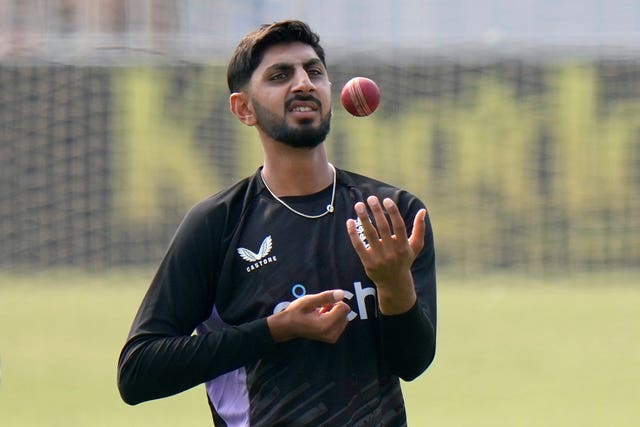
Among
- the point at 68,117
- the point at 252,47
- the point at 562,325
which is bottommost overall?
the point at 562,325

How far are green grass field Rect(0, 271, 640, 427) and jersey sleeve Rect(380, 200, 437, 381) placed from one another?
4.30 metres

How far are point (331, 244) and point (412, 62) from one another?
476 inches

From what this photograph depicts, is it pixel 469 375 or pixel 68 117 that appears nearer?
pixel 469 375

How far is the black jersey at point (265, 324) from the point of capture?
3.78 m

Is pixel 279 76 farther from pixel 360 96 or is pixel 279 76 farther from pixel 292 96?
pixel 360 96

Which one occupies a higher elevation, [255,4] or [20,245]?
[255,4]

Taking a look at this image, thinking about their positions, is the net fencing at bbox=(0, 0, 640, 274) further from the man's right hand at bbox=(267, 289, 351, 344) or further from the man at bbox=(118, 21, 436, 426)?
the man's right hand at bbox=(267, 289, 351, 344)

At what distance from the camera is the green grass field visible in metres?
8.53

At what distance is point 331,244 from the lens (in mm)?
3904

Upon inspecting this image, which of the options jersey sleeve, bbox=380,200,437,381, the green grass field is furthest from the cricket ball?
the green grass field

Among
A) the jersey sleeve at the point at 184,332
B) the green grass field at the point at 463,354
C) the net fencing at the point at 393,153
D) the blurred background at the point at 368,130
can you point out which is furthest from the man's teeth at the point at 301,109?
the net fencing at the point at 393,153

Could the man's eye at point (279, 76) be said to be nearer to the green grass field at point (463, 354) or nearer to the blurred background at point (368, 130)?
the green grass field at point (463, 354)

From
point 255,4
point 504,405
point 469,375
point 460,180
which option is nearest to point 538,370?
point 469,375

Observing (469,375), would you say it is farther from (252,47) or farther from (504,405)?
(252,47)
